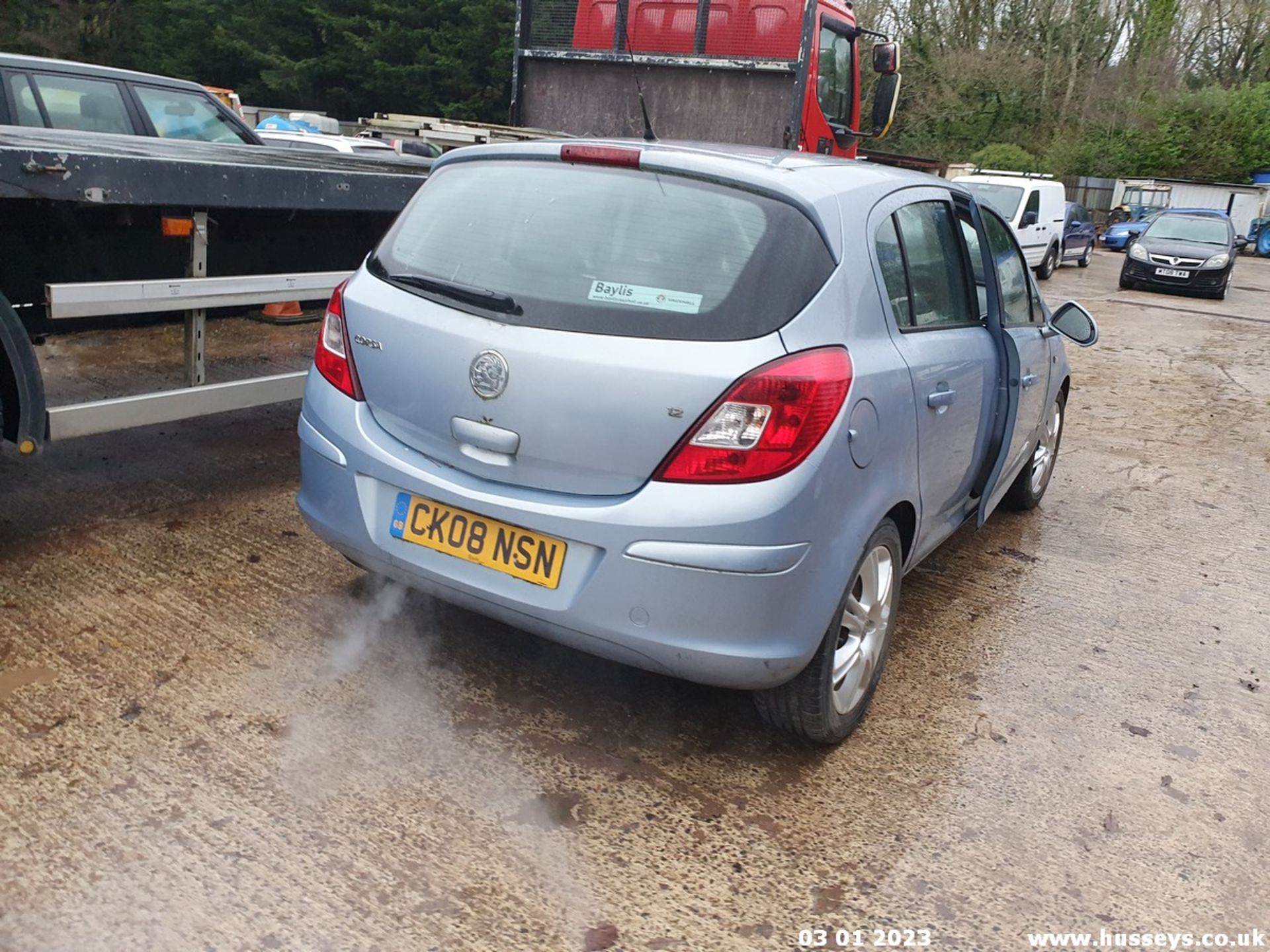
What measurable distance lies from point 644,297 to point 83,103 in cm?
630

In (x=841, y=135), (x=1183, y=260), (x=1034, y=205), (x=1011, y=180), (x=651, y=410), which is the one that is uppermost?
(x=841, y=135)

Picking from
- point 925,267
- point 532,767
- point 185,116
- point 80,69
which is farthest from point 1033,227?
point 532,767

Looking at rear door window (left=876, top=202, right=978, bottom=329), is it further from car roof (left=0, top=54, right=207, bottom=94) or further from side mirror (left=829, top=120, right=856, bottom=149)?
car roof (left=0, top=54, right=207, bottom=94)

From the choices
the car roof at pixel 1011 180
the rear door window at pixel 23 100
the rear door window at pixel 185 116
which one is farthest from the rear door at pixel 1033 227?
the rear door window at pixel 23 100

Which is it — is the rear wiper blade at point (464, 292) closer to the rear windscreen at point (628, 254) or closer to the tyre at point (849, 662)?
the rear windscreen at point (628, 254)

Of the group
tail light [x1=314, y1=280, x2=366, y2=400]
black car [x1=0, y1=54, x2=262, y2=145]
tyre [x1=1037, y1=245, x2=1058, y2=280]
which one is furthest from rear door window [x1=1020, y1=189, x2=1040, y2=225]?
tail light [x1=314, y1=280, x2=366, y2=400]

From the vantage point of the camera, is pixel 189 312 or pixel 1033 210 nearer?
pixel 189 312

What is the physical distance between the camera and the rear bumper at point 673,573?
2.83m

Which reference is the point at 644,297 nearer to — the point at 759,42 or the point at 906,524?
the point at 906,524

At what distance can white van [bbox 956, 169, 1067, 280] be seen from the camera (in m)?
18.9

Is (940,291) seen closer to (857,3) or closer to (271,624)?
(271,624)

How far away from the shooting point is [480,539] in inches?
120

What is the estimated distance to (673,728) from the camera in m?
3.40
